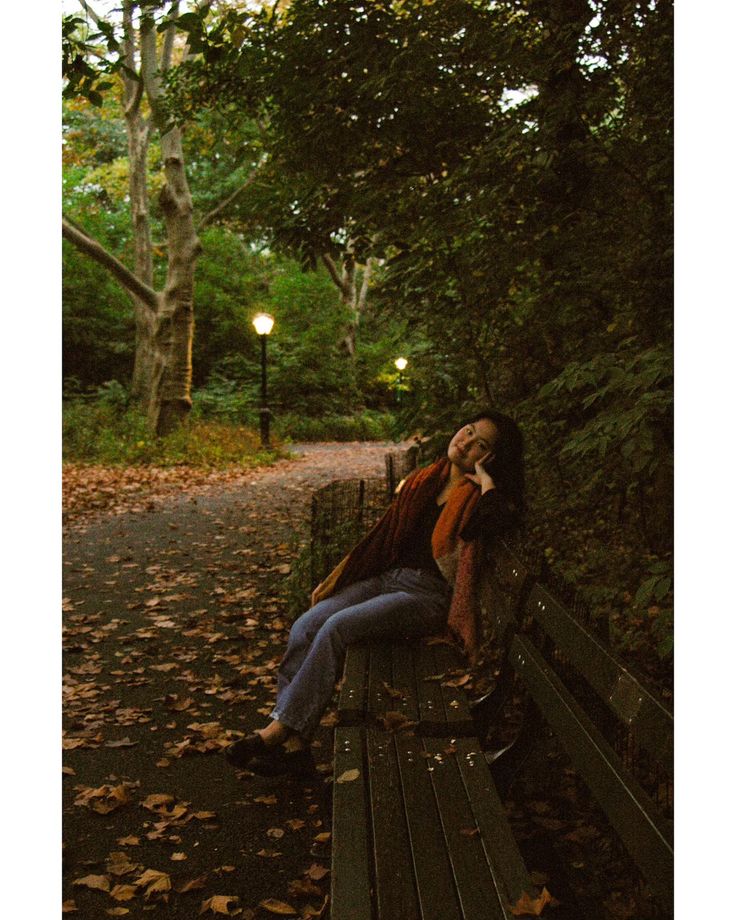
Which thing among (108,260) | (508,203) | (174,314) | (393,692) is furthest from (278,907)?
(174,314)

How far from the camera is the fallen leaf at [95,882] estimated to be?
291 cm

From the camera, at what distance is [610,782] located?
1.96 metres

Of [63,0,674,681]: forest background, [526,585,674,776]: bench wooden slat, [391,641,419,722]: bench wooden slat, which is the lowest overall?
[391,641,419,722]: bench wooden slat

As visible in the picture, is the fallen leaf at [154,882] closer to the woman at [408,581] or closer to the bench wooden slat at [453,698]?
the woman at [408,581]

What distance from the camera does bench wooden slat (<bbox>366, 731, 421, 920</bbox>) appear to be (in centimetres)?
193

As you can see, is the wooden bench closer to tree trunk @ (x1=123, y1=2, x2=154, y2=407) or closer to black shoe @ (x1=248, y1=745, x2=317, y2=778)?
black shoe @ (x1=248, y1=745, x2=317, y2=778)

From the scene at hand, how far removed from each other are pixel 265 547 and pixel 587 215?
198 inches

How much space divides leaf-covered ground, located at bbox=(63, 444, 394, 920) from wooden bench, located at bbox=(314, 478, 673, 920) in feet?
1.98

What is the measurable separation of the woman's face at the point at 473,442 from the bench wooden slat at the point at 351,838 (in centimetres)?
148

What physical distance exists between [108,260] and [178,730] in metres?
13.9

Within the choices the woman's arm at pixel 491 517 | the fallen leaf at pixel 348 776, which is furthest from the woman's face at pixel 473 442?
the fallen leaf at pixel 348 776

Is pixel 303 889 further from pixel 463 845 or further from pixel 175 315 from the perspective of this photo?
pixel 175 315

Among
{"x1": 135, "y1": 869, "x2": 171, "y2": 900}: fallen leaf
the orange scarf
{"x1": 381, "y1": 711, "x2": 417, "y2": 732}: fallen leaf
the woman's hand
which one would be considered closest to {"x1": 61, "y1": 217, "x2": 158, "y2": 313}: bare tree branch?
the orange scarf

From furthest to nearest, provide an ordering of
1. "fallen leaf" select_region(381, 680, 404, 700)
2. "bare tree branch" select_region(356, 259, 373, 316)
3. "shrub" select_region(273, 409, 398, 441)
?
"bare tree branch" select_region(356, 259, 373, 316), "shrub" select_region(273, 409, 398, 441), "fallen leaf" select_region(381, 680, 404, 700)
